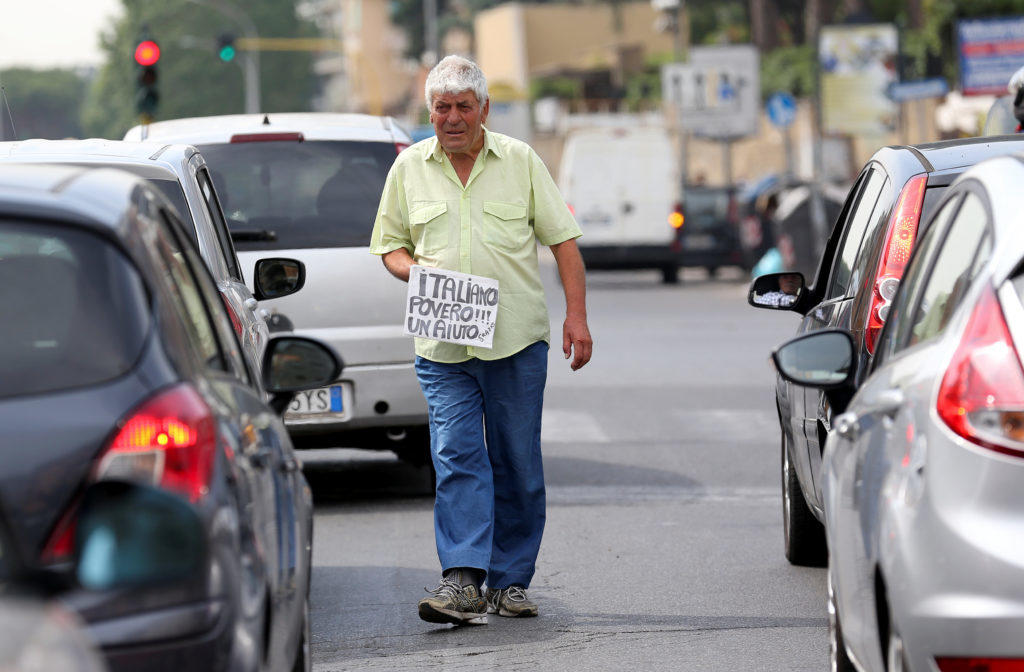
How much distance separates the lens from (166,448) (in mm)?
3465

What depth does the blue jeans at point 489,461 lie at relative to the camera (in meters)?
6.89

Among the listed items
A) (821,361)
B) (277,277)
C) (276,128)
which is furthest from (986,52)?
(821,361)

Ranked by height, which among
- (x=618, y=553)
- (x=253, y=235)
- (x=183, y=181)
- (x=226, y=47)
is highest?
(x=183, y=181)

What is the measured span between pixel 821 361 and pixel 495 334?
6.74 feet

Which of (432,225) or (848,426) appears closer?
(848,426)

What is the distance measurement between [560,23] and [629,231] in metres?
72.0

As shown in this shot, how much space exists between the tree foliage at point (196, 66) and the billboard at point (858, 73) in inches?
2935

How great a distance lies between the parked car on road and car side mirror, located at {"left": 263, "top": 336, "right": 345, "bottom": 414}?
171 inches

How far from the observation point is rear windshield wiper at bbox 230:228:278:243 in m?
9.57

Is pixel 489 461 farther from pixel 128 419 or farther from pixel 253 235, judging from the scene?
pixel 128 419

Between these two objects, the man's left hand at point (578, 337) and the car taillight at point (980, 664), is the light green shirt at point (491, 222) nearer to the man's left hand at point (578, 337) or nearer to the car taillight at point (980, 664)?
the man's left hand at point (578, 337)

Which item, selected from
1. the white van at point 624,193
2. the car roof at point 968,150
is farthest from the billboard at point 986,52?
the car roof at point 968,150

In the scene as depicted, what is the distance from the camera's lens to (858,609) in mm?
4523

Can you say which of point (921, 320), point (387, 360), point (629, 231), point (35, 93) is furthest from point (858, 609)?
point (35, 93)
